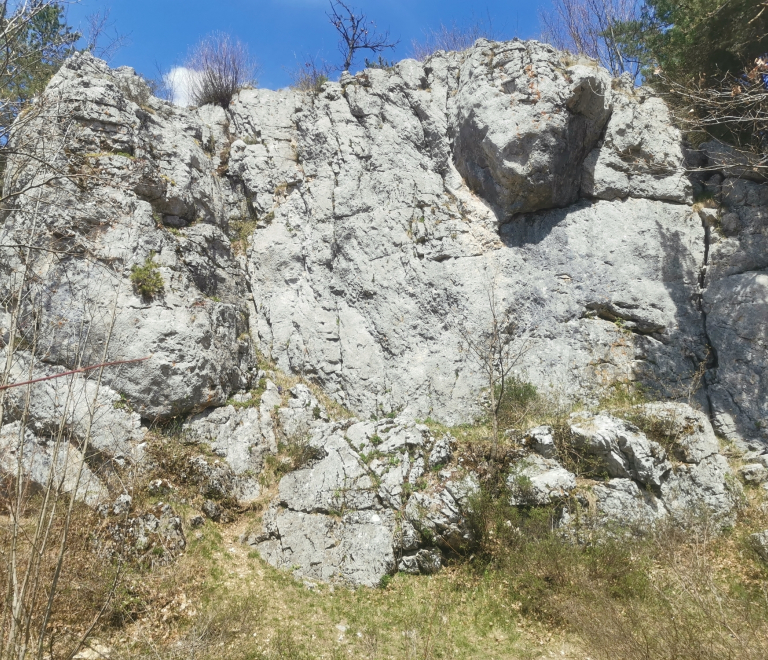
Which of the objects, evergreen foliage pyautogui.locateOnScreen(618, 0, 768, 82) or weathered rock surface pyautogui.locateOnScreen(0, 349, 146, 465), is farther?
evergreen foliage pyautogui.locateOnScreen(618, 0, 768, 82)

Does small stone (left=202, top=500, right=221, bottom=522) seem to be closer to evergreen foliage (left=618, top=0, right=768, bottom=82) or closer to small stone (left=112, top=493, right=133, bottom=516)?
small stone (left=112, top=493, right=133, bottom=516)

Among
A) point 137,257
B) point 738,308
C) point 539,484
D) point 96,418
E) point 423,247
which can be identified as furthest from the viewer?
point 423,247

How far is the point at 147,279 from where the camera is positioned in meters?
11.0

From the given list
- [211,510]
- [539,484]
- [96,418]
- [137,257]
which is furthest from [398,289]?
[96,418]

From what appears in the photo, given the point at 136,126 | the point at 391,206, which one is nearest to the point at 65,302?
the point at 136,126

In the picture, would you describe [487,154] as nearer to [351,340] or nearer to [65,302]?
[351,340]

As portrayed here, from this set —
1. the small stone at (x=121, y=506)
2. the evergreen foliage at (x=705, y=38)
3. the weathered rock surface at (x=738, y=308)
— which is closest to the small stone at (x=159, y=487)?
the small stone at (x=121, y=506)

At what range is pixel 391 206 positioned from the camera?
13703 millimetres

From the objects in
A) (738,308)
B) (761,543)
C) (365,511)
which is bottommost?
(365,511)

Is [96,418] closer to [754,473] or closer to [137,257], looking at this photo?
[137,257]

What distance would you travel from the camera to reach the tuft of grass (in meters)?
10.9

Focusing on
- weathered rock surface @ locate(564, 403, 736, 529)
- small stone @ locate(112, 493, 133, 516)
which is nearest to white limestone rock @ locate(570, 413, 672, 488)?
weathered rock surface @ locate(564, 403, 736, 529)

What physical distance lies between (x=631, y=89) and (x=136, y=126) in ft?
44.4

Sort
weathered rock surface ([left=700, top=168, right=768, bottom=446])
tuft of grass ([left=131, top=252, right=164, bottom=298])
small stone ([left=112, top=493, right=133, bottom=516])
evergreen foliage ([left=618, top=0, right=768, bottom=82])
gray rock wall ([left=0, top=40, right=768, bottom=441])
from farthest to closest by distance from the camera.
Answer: evergreen foliage ([left=618, top=0, right=768, bottom=82]), tuft of grass ([left=131, top=252, right=164, bottom=298]), gray rock wall ([left=0, top=40, right=768, bottom=441]), weathered rock surface ([left=700, top=168, right=768, bottom=446]), small stone ([left=112, top=493, right=133, bottom=516])
